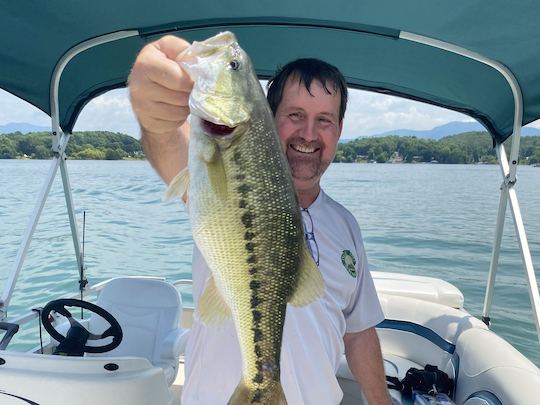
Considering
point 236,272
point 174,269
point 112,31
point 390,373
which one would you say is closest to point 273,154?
point 236,272

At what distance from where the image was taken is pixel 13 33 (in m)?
3.16

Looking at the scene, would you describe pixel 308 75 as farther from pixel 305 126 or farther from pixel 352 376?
pixel 352 376

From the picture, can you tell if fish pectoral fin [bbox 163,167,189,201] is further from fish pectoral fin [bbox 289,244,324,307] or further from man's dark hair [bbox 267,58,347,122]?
man's dark hair [bbox 267,58,347,122]

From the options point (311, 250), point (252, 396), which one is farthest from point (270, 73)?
point (252, 396)

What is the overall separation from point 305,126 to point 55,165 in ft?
8.79

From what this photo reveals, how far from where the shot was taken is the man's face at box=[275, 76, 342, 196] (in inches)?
83.1

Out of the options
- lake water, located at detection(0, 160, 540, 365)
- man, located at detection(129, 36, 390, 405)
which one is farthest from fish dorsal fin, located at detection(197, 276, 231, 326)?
lake water, located at detection(0, 160, 540, 365)

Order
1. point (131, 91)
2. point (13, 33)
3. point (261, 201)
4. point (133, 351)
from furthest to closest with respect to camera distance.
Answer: point (133, 351) → point (13, 33) → point (131, 91) → point (261, 201)

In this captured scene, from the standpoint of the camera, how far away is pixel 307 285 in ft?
4.60

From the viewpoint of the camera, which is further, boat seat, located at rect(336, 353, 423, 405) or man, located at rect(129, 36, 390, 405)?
boat seat, located at rect(336, 353, 423, 405)

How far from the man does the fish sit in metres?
0.13

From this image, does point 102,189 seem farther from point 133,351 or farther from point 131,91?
point 131,91

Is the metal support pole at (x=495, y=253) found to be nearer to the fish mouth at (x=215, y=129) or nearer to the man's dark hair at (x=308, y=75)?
the man's dark hair at (x=308, y=75)

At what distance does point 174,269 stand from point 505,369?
9893 mm
